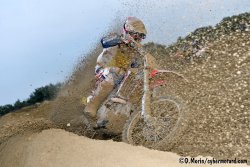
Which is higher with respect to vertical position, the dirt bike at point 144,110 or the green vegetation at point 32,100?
the green vegetation at point 32,100

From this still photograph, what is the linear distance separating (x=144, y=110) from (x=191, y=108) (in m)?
1.43

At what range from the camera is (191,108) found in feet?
34.8

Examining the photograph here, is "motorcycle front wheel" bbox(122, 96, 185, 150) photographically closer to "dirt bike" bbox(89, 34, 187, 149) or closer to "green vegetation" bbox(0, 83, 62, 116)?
"dirt bike" bbox(89, 34, 187, 149)

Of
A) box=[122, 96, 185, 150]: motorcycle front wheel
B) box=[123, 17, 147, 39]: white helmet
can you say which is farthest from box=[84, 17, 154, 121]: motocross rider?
box=[122, 96, 185, 150]: motorcycle front wheel

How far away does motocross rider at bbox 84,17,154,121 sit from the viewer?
10305 mm

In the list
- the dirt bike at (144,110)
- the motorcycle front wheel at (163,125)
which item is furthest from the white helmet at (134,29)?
the motorcycle front wheel at (163,125)

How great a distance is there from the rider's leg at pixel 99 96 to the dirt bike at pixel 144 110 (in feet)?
0.35

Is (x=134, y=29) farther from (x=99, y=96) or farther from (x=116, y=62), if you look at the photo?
(x=99, y=96)

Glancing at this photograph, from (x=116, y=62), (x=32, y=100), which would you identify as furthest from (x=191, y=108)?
(x=32, y=100)

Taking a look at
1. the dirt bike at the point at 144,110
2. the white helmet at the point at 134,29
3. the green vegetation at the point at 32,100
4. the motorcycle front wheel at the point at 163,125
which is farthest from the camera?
the green vegetation at the point at 32,100

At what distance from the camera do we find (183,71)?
12.5 metres

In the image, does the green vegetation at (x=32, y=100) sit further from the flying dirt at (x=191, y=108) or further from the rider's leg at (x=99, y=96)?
the rider's leg at (x=99, y=96)

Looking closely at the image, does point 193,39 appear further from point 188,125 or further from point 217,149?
point 217,149

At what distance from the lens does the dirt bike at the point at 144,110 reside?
9500mm
